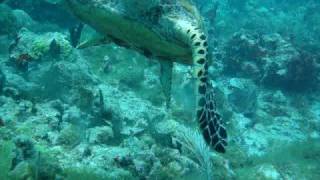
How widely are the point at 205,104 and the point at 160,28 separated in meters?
1.10

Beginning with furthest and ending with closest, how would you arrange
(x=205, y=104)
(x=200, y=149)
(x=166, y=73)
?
(x=200, y=149) < (x=166, y=73) < (x=205, y=104)

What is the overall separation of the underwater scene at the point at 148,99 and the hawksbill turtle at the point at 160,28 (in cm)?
1

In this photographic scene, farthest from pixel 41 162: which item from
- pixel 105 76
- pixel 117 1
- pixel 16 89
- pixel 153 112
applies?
pixel 105 76

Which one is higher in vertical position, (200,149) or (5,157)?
(200,149)

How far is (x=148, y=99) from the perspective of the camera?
807cm

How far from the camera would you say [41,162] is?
172 inches

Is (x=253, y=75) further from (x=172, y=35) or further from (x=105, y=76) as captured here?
(x=172, y=35)

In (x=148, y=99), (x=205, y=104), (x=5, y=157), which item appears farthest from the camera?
(x=148, y=99)

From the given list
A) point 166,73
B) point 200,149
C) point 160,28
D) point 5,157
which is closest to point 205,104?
point 160,28

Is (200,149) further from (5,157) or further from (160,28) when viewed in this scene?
(5,157)

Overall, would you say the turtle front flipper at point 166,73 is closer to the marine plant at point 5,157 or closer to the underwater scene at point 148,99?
the underwater scene at point 148,99

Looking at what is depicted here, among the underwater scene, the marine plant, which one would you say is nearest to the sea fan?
the underwater scene

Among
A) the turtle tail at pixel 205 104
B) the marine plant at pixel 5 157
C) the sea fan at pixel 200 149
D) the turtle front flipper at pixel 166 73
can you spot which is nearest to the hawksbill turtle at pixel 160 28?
the turtle tail at pixel 205 104

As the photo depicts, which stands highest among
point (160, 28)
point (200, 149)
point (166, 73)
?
point (160, 28)
